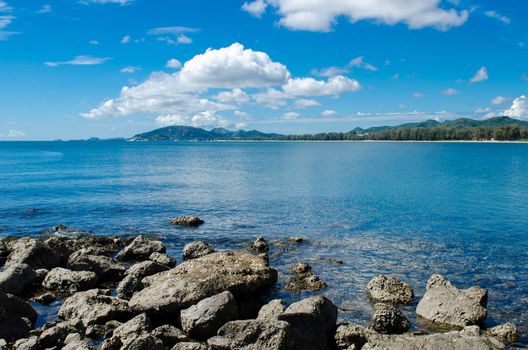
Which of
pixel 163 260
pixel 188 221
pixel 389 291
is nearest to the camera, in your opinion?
pixel 389 291

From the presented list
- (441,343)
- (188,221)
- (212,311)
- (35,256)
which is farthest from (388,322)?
(188,221)

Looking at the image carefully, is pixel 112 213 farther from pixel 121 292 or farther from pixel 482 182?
pixel 482 182

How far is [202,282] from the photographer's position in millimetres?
19016

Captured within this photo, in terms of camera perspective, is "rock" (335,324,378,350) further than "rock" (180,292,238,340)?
No

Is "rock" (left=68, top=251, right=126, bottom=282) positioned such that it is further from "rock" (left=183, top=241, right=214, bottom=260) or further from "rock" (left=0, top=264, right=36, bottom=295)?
"rock" (left=183, top=241, right=214, bottom=260)

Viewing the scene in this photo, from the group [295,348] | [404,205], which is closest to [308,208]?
[404,205]

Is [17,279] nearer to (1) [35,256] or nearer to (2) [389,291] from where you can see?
(1) [35,256]

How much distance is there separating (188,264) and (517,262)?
21515 millimetres

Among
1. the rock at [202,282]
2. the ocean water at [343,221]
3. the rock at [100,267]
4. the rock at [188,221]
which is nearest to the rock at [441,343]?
the ocean water at [343,221]

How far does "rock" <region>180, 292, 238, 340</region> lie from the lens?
639 inches

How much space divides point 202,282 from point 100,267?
8.94m

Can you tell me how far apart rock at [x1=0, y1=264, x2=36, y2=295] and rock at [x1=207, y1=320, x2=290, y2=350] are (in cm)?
1381

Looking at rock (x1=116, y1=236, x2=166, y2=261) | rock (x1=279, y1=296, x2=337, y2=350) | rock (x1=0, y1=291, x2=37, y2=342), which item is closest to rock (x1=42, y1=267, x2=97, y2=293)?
rock (x1=0, y1=291, x2=37, y2=342)

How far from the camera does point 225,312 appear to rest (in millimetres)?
16562
